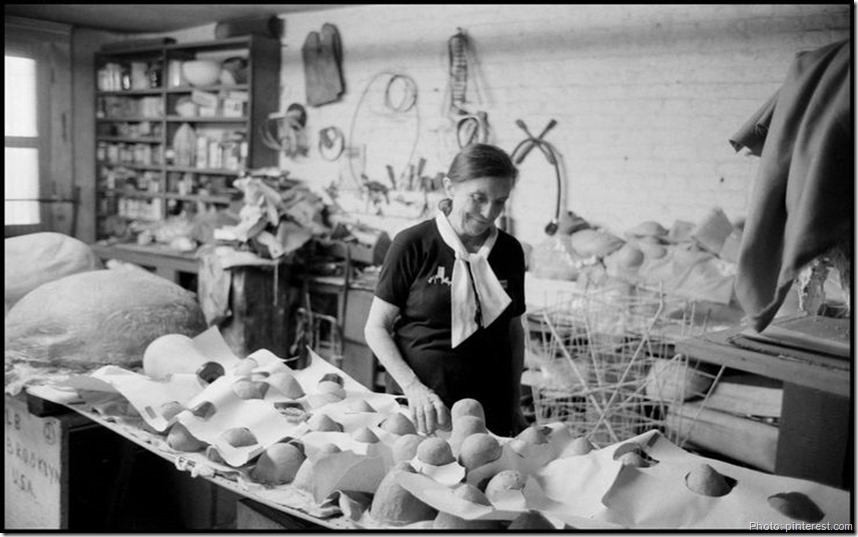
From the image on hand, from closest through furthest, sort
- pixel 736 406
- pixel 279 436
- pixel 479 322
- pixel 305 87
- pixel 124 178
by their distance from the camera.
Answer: pixel 279 436, pixel 479 322, pixel 736 406, pixel 305 87, pixel 124 178

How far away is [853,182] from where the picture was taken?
135 cm

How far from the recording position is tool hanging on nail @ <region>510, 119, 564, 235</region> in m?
4.58

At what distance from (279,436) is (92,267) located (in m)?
1.69

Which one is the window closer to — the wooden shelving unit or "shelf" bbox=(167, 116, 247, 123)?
the wooden shelving unit

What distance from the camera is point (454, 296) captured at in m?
2.20

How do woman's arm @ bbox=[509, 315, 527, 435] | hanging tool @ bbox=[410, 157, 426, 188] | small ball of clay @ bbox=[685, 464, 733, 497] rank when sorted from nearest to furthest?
1. small ball of clay @ bbox=[685, 464, 733, 497]
2. woman's arm @ bbox=[509, 315, 527, 435]
3. hanging tool @ bbox=[410, 157, 426, 188]

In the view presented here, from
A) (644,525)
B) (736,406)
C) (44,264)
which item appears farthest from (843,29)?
(44,264)

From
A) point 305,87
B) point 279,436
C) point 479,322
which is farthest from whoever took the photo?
point 305,87

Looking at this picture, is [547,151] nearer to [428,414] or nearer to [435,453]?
[428,414]

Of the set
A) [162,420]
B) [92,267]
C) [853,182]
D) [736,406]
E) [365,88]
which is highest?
[365,88]

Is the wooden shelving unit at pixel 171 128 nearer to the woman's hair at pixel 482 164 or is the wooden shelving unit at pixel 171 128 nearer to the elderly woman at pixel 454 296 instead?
the elderly woman at pixel 454 296

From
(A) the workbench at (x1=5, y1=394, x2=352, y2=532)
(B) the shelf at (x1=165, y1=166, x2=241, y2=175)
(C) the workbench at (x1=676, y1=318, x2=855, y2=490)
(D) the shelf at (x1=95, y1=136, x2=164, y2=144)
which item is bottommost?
(A) the workbench at (x1=5, y1=394, x2=352, y2=532)

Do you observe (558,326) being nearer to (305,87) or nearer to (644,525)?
(644,525)

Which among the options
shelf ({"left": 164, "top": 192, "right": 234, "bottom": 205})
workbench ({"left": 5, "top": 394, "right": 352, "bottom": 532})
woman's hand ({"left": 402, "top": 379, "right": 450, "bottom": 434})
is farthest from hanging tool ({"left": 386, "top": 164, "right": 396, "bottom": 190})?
woman's hand ({"left": 402, "top": 379, "right": 450, "bottom": 434})
